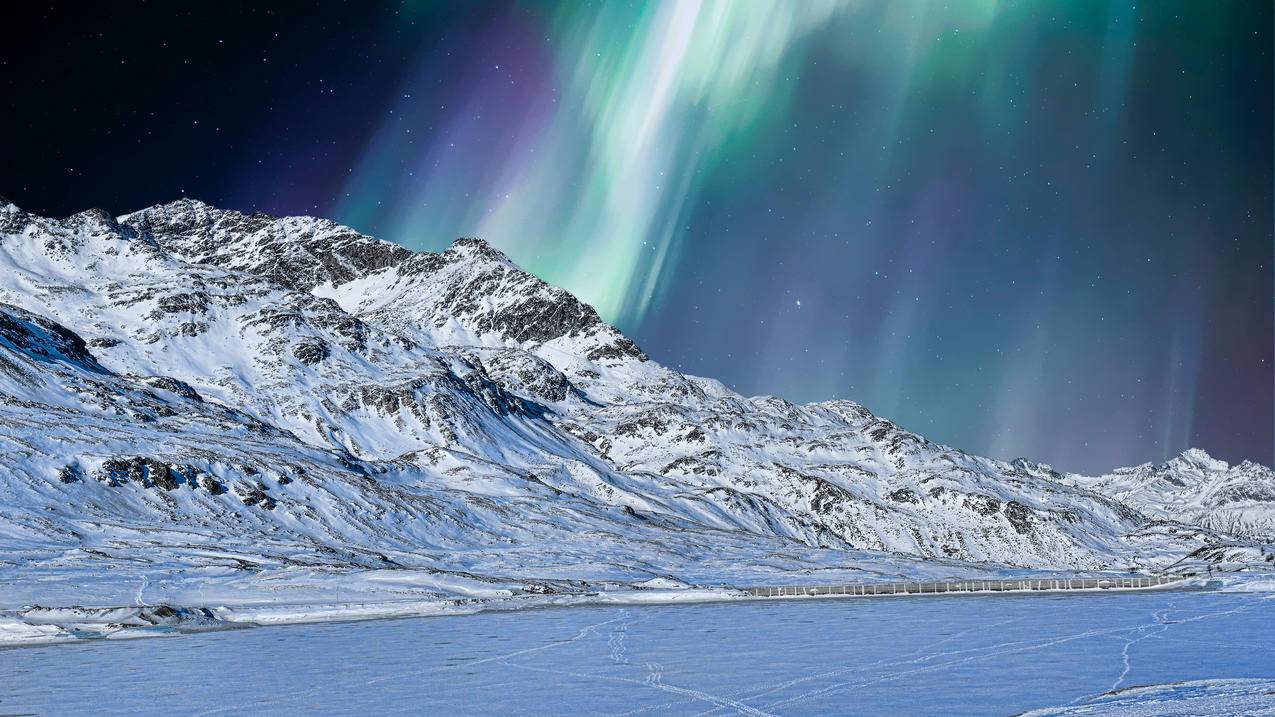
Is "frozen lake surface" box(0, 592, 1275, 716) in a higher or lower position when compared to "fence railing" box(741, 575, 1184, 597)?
lower

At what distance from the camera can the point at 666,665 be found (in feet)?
134

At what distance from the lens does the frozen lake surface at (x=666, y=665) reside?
100ft

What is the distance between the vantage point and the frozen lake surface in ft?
100

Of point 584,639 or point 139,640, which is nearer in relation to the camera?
point 584,639

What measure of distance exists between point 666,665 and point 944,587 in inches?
3155

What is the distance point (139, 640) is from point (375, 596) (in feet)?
139

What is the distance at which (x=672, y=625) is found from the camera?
6681 centimetres

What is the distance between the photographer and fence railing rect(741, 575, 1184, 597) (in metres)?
110

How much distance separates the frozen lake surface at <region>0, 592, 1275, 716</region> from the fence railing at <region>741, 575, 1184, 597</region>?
3931 cm

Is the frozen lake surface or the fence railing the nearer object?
the frozen lake surface

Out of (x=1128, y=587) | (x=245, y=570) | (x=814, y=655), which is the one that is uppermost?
(x=1128, y=587)

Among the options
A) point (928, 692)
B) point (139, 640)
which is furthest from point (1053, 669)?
point (139, 640)

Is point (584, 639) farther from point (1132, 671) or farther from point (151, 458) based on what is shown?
point (151, 458)

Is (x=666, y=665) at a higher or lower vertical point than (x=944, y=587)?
lower
